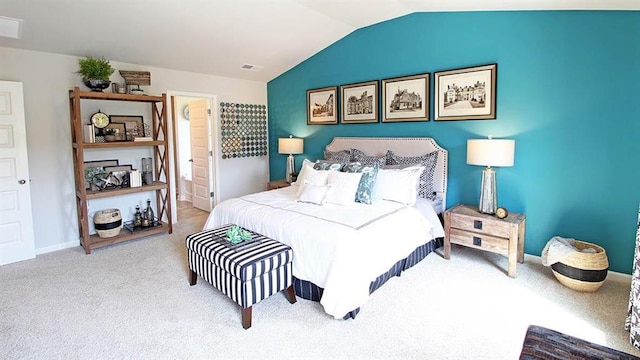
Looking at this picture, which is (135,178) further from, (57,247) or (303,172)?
(303,172)

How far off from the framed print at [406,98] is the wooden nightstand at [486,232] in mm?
1338

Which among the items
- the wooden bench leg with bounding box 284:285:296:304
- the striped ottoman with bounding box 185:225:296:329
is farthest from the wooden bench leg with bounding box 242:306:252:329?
the wooden bench leg with bounding box 284:285:296:304

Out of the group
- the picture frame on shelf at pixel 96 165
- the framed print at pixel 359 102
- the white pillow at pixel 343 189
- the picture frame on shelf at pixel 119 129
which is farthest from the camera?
the framed print at pixel 359 102

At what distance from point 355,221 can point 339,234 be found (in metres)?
0.33

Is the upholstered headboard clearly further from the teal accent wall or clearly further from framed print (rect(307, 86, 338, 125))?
framed print (rect(307, 86, 338, 125))

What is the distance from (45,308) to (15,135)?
2022 mm

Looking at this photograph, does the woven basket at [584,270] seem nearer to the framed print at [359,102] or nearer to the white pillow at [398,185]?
the white pillow at [398,185]

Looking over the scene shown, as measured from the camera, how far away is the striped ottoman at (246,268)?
2383mm

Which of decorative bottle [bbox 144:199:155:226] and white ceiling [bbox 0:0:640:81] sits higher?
white ceiling [bbox 0:0:640:81]

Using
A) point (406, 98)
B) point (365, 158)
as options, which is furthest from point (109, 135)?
point (406, 98)

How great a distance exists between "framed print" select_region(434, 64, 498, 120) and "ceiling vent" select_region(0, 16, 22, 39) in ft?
14.3

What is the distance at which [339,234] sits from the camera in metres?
2.51

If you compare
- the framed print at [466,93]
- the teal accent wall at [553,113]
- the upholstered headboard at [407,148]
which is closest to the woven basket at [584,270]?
the teal accent wall at [553,113]

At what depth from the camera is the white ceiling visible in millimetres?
3182
